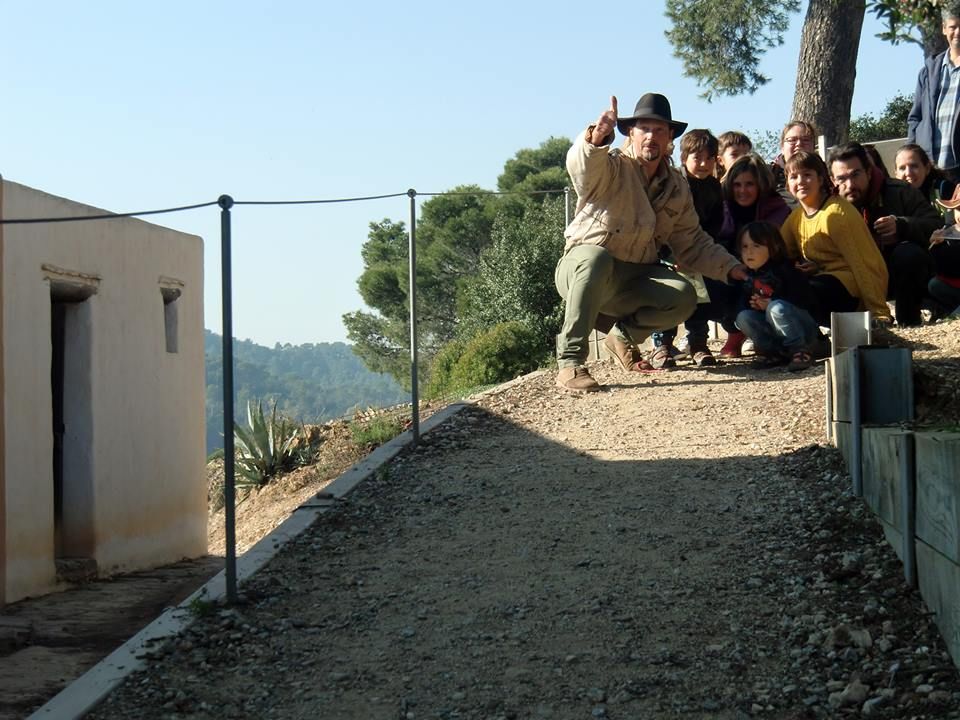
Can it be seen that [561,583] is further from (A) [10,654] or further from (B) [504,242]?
(B) [504,242]

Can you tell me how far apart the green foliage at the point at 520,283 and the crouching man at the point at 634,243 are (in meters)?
13.0

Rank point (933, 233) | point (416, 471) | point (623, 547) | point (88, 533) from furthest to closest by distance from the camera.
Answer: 1. point (88, 533)
2. point (933, 233)
3. point (416, 471)
4. point (623, 547)

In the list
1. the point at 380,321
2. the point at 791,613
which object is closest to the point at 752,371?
the point at 791,613

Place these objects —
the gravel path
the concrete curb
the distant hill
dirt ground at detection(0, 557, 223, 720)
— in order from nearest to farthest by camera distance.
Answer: the gravel path, the concrete curb, dirt ground at detection(0, 557, 223, 720), the distant hill

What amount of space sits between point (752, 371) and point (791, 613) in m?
4.20

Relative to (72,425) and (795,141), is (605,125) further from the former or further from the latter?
(72,425)

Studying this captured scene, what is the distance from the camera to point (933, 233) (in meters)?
7.97

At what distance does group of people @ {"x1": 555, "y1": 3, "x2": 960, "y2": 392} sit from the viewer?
7.79m

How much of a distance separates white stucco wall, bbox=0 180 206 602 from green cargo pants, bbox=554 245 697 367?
11.8 ft

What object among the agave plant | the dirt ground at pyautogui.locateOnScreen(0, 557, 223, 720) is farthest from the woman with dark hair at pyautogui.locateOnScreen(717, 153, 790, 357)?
the agave plant

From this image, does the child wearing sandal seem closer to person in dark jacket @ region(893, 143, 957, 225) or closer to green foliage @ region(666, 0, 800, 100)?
person in dark jacket @ region(893, 143, 957, 225)

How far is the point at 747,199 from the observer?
27.2 feet

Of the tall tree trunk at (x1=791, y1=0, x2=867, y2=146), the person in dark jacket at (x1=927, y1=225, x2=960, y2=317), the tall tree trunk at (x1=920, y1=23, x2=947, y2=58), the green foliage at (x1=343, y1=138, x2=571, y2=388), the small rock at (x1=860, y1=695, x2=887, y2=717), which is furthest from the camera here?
the green foliage at (x1=343, y1=138, x2=571, y2=388)

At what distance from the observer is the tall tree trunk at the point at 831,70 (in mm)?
14531
